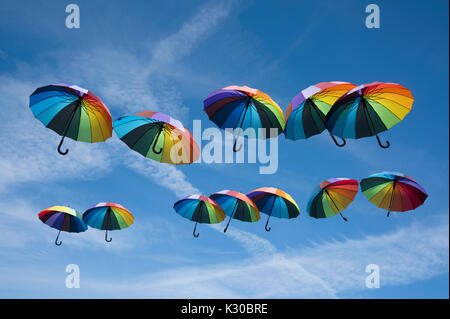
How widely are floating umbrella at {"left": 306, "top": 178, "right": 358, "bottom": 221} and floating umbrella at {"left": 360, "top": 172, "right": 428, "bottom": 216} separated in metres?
0.50

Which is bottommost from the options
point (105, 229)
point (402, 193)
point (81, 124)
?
point (105, 229)

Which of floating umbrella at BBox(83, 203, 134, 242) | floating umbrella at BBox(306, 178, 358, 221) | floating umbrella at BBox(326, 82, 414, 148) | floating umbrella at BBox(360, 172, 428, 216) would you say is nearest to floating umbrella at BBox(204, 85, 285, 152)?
floating umbrella at BBox(326, 82, 414, 148)

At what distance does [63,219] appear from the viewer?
1346 cm

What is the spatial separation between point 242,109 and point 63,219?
8921 mm

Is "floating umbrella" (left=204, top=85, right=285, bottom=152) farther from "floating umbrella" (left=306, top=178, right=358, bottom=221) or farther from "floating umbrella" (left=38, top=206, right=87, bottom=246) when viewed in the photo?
"floating umbrella" (left=38, top=206, right=87, bottom=246)

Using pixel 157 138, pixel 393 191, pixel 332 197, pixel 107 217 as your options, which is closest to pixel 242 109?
pixel 157 138

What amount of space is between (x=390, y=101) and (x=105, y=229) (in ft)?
38.6

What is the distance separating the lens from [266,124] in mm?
9703

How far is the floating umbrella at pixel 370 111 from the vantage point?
27.1 ft

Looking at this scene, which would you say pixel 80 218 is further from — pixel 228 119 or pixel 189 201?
pixel 228 119
